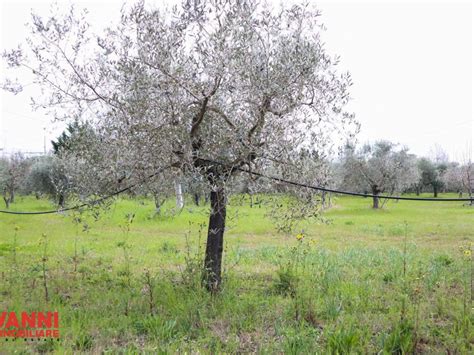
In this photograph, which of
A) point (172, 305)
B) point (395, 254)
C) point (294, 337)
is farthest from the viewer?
point (395, 254)

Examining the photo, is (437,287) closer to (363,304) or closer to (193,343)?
(363,304)

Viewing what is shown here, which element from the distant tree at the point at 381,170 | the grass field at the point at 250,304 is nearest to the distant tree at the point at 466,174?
the distant tree at the point at 381,170

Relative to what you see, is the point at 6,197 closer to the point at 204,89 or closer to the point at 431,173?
the point at 204,89

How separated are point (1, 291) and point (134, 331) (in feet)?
11.4

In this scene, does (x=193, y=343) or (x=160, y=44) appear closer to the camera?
(x=193, y=343)

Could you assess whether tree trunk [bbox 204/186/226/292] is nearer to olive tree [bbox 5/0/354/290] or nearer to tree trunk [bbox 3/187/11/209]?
olive tree [bbox 5/0/354/290]

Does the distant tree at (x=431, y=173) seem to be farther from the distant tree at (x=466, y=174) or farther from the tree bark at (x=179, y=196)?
the tree bark at (x=179, y=196)

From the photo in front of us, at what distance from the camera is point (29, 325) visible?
5.12 meters

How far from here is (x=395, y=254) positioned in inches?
417

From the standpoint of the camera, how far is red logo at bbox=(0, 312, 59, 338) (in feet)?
15.8

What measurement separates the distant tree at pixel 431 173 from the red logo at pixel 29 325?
63681 mm

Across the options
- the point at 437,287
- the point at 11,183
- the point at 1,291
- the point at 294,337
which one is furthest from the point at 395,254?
the point at 11,183

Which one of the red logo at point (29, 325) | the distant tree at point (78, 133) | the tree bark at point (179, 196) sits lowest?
the red logo at point (29, 325)

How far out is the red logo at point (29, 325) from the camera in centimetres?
481
